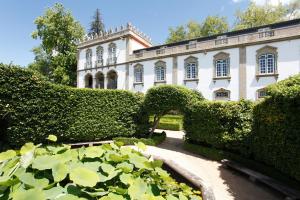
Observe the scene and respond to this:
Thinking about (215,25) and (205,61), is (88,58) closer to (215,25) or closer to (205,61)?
(205,61)

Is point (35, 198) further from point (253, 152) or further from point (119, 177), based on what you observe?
point (253, 152)

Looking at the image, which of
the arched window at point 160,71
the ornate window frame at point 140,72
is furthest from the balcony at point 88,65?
the arched window at point 160,71

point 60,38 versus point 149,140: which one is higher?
point 60,38

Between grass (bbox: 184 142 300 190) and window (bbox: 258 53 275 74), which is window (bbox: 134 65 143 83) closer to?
window (bbox: 258 53 275 74)

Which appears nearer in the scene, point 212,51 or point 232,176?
point 232,176

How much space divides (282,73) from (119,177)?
26.0 metres

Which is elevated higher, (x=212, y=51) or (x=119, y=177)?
(x=212, y=51)

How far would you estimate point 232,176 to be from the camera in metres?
9.46

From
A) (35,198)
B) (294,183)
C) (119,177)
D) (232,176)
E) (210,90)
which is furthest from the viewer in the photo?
(210,90)

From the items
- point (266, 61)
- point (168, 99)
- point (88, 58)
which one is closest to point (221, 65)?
point (266, 61)

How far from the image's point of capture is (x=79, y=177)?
1.27 metres

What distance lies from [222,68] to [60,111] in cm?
2018

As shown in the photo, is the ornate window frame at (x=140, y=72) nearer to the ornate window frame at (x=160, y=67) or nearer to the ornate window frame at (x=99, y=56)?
the ornate window frame at (x=160, y=67)

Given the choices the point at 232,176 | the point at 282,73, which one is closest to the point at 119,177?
the point at 232,176
